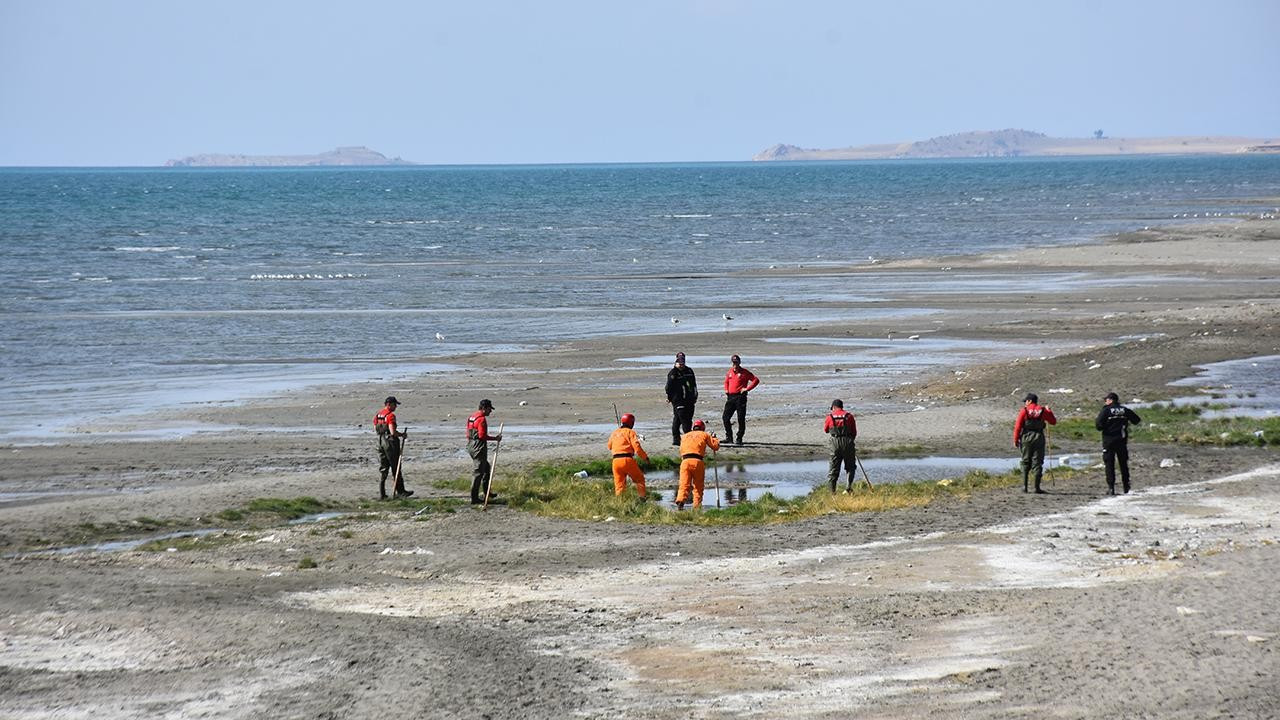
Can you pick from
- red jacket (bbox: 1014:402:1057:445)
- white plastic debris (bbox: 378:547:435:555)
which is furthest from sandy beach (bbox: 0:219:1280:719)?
red jacket (bbox: 1014:402:1057:445)

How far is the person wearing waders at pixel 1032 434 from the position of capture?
66.2 feet

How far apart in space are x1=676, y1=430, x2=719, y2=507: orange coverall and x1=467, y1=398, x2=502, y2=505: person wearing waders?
93.4 inches

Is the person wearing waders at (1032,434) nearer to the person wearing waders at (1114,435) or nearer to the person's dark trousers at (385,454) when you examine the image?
the person wearing waders at (1114,435)

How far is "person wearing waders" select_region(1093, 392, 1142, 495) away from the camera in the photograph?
19938 millimetres

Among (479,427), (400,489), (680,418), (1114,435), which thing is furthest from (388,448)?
(1114,435)

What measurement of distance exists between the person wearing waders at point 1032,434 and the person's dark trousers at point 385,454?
7875mm

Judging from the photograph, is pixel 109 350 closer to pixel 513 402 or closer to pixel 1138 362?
pixel 513 402

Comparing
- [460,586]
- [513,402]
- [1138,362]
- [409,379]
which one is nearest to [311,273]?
[409,379]

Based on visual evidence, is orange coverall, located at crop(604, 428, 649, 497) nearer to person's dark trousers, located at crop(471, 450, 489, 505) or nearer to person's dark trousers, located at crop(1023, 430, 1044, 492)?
person's dark trousers, located at crop(471, 450, 489, 505)

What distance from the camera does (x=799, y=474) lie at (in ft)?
74.1

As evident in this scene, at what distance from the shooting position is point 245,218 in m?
110

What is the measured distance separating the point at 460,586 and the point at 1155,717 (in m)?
7.51

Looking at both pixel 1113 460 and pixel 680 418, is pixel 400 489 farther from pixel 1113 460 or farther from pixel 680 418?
pixel 1113 460

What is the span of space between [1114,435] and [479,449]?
786cm
